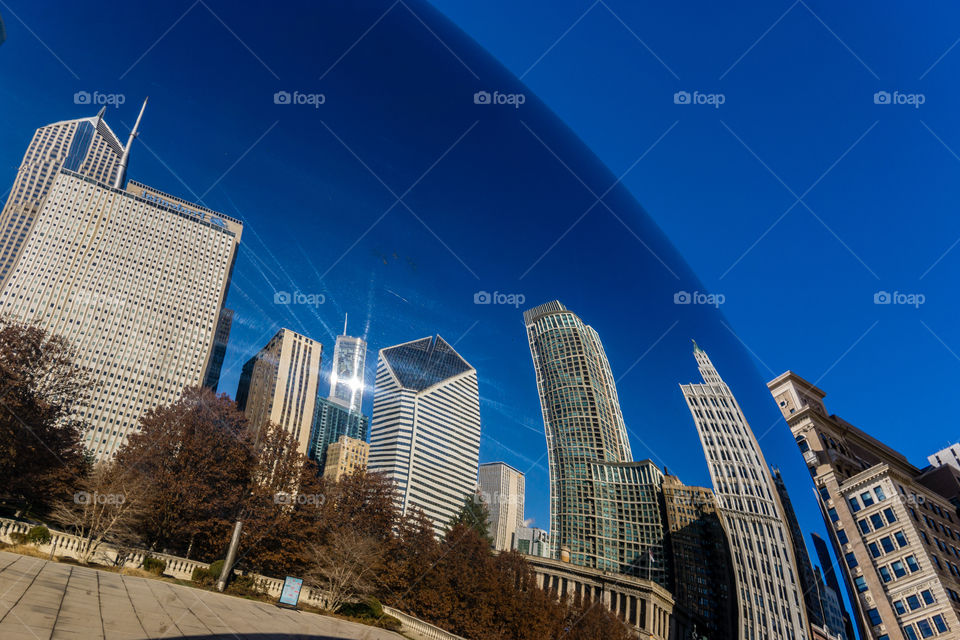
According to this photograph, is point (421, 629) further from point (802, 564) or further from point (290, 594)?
point (802, 564)

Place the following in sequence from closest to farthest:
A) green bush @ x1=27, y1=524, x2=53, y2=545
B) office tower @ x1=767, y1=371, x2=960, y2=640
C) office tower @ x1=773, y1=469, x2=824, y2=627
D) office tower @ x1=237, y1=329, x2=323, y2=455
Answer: office tower @ x1=237, y1=329, x2=323, y2=455
office tower @ x1=773, y1=469, x2=824, y2=627
green bush @ x1=27, y1=524, x2=53, y2=545
office tower @ x1=767, y1=371, x2=960, y2=640

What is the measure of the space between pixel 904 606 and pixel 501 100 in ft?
195

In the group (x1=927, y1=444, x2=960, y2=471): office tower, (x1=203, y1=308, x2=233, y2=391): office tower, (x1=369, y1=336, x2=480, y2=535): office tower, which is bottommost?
(x1=369, y1=336, x2=480, y2=535): office tower

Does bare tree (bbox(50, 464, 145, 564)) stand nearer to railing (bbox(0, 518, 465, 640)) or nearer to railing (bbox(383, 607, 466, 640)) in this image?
railing (bbox(0, 518, 465, 640))

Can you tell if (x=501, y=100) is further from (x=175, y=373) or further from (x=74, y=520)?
(x=175, y=373)

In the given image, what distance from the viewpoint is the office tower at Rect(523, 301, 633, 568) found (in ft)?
30.7

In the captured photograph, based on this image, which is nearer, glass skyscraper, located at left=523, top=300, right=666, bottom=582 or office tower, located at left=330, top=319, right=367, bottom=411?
office tower, located at left=330, top=319, right=367, bottom=411

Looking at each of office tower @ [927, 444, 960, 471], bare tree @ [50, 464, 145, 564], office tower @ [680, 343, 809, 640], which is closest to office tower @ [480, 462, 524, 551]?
office tower @ [680, 343, 809, 640]

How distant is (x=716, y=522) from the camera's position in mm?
10156

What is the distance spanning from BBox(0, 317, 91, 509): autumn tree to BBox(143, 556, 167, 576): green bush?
7572 millimetres

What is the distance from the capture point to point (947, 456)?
276 ft

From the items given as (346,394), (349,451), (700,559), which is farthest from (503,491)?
(349,451)

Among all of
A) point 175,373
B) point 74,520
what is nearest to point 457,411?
point 74,520

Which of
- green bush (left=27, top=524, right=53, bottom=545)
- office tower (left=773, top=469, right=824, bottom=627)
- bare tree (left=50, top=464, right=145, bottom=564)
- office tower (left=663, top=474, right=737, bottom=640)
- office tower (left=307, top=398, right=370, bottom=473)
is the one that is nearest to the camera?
office tower (left=663, top=474, right=737, bottom=640)
